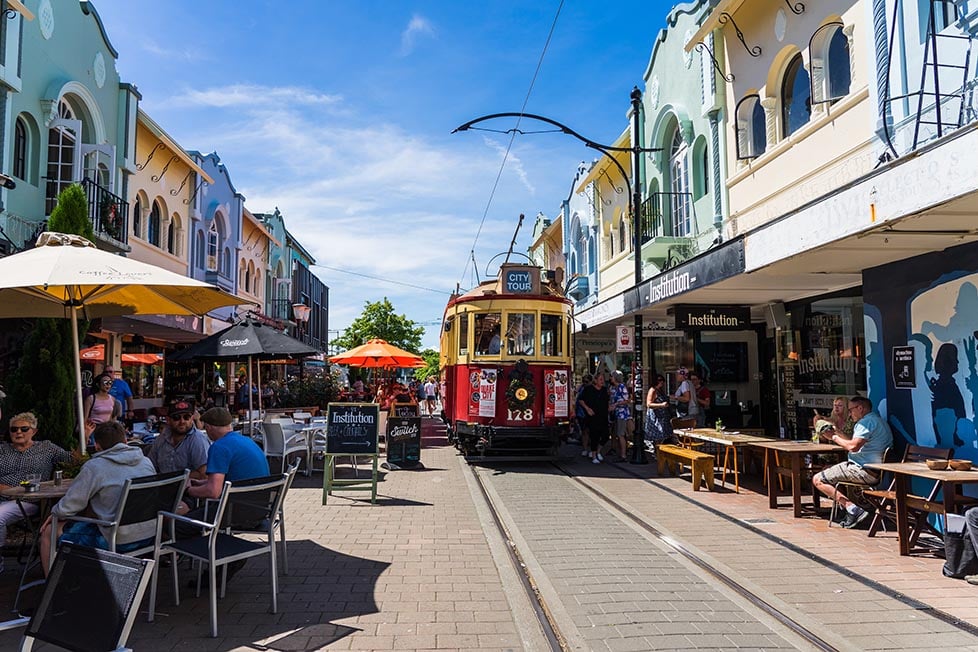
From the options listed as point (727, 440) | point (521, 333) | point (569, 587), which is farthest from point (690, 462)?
point (569, 587)

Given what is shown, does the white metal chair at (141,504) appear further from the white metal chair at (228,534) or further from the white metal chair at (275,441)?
the white metal chair at (275,441)

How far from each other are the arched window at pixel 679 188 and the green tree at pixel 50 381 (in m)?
11.5

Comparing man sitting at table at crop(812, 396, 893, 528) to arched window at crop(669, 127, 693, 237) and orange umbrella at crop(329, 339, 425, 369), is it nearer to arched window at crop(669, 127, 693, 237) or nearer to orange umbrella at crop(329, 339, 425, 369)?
arched window at crop(669, 127, 693, 237)

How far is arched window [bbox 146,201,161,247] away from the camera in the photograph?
19.6 m

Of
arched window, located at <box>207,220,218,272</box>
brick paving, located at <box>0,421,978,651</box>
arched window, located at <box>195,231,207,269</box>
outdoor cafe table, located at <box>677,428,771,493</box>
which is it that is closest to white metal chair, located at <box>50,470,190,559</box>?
brick paving, located at <box>0,421,978,651</box>

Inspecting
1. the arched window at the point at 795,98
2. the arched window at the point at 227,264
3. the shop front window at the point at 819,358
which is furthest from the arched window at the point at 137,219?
the shop front window at the point at 819,358

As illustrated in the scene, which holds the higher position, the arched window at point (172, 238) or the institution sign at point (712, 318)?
the arched window at point (172, 238)

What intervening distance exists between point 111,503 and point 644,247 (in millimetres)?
12902

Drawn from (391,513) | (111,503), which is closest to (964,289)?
(391,513)

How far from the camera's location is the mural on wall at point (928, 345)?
277 inches

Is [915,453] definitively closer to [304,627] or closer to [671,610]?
[671,610]

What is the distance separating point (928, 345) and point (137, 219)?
56.9 feet

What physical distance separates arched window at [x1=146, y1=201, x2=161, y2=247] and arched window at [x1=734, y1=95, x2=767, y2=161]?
14.7m

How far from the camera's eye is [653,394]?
1327cm
